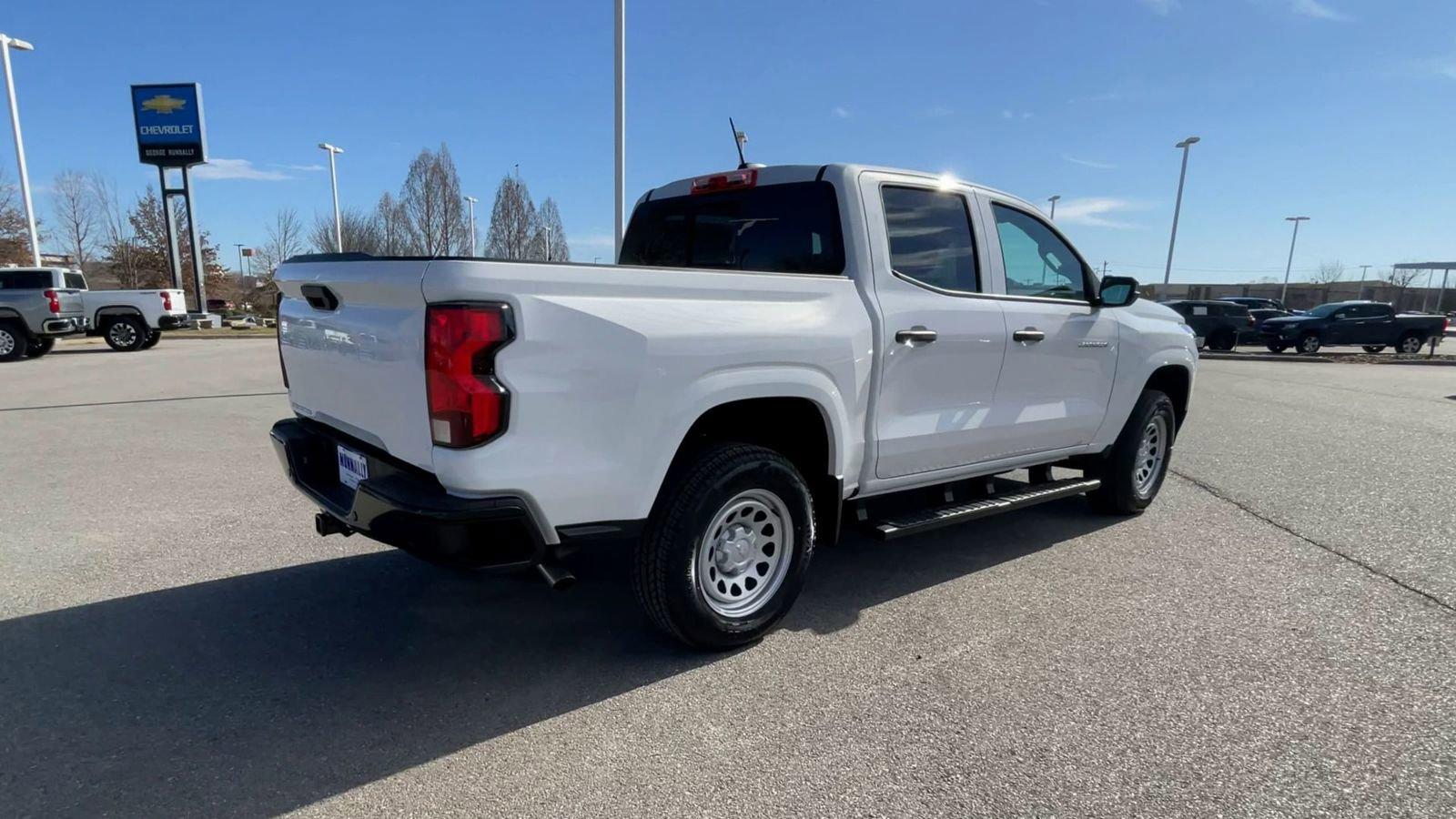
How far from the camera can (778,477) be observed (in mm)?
3193

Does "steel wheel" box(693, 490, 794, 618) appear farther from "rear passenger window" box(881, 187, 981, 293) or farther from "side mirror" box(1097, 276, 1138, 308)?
"side mirror" box(1097, 276, 1138, 308)

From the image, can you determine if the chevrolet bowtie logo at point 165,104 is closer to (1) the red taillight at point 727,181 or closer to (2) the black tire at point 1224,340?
(1) the red taillight at point 727,181

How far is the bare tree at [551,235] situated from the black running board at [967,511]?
20282 mm

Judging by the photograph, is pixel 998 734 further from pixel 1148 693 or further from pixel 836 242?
pixel 836 242

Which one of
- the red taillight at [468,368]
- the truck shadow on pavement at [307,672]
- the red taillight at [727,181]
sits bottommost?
the truck shadow on pavement at [307,672]

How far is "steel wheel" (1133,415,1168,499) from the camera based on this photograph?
210 inches

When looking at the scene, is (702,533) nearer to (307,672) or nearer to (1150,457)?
(307,672)

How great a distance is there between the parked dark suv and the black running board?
24.0m

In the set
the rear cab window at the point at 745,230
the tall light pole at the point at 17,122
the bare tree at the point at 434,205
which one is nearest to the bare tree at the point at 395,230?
the bare tree at the point at 434,205

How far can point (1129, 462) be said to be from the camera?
5.20 m

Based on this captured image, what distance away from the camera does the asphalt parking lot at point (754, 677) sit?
2395 millimetres

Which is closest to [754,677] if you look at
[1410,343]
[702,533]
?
[702,533]

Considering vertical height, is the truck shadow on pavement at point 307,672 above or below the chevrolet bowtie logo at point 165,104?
below

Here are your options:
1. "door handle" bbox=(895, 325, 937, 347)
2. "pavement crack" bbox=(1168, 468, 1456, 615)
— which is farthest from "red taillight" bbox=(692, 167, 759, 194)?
"pavement crack" bbox=(1168, 468, 1456, 615)
